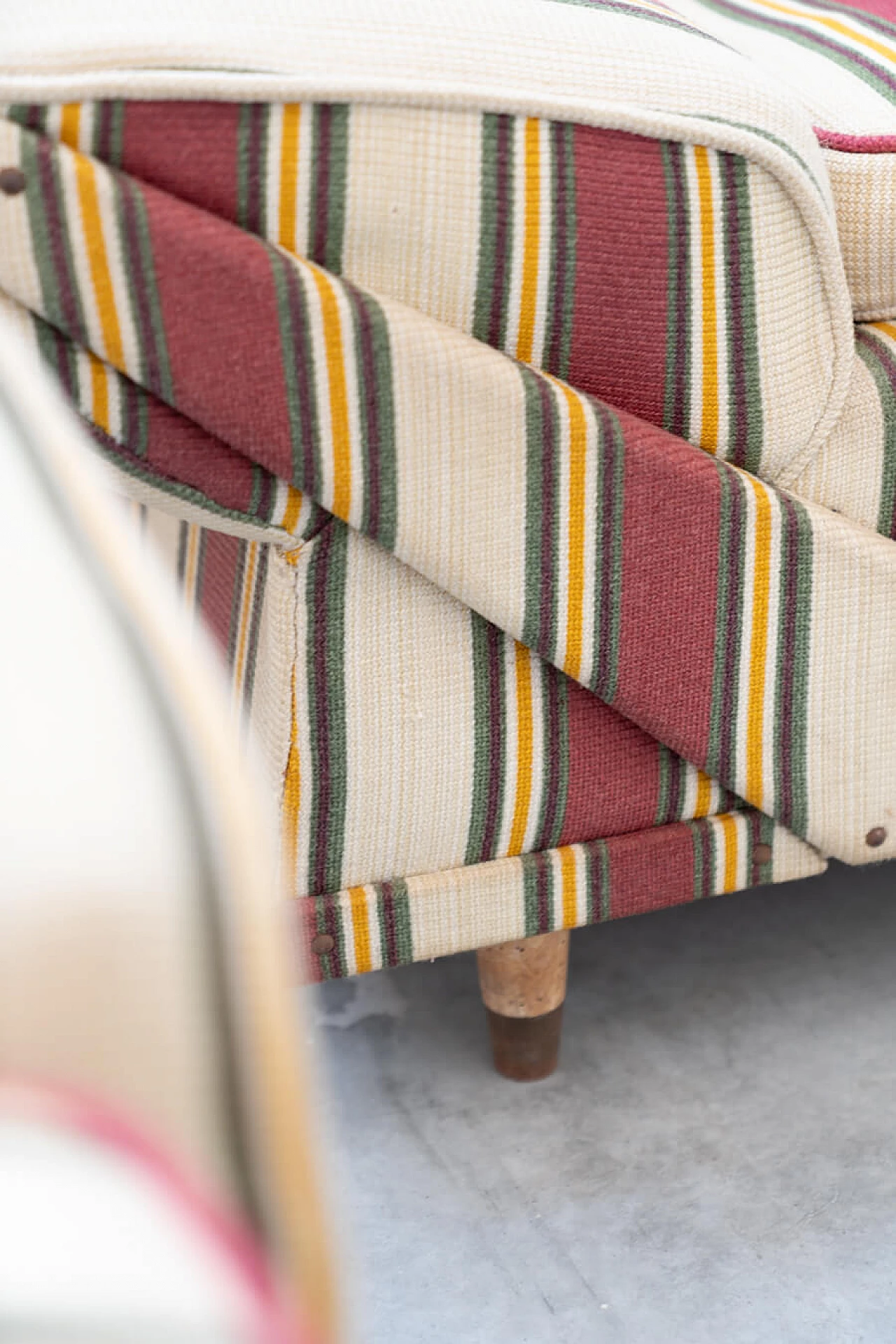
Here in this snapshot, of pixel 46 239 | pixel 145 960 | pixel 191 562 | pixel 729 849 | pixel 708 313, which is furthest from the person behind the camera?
pixel 191 562

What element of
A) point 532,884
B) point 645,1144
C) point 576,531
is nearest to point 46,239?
point 576,531

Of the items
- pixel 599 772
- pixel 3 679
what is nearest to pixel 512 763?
pixel 599 772

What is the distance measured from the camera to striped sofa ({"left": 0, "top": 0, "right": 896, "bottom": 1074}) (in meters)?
0.52

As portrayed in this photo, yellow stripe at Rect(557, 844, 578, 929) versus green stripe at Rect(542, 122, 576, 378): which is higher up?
green stripe at Rect(542, 122, 576, 378)

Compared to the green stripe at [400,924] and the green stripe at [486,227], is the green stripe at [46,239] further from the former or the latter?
the green stripe at [400,924]

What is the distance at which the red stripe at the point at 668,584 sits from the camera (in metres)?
0.61

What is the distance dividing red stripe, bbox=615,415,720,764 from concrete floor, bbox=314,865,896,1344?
229 mm

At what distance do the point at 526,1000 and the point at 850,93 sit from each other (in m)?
0.50

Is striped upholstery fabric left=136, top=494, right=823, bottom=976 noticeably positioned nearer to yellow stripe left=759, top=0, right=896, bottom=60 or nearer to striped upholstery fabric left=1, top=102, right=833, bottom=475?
striped upholstery fabric left=1, top=102, right=833, bottom=475

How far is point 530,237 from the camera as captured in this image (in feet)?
1.86

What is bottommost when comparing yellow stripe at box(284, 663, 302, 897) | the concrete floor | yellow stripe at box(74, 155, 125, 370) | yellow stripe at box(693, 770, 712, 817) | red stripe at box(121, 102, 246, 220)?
the concrete floor

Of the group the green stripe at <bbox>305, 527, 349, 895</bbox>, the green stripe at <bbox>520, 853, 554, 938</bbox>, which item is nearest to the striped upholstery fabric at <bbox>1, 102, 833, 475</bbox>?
the green stripe at <bbox>305, 527, 349, 895</bbox>

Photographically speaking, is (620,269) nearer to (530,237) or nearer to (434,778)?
(530,237)

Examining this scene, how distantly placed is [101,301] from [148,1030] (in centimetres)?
40
